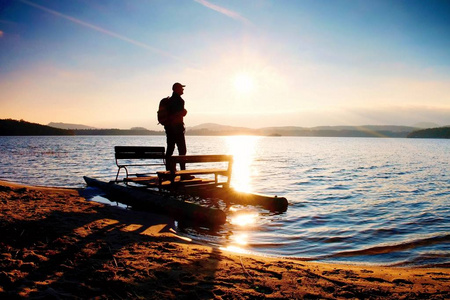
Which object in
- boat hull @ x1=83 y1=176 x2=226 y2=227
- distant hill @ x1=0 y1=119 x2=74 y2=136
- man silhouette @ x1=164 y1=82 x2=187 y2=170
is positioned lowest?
boat hull @ x1=83 y1=176 x2=226 y2=227

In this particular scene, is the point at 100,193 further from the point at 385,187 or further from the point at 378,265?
the point at 385,187

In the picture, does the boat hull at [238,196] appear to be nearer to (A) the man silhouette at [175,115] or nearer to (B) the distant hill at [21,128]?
(A) the man silhouette at [175,115]

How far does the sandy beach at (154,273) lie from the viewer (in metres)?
3.61

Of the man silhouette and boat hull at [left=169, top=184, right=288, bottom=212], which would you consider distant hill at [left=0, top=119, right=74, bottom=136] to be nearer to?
the man silhouette

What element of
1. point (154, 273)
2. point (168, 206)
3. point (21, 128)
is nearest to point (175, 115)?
point (168, 206)

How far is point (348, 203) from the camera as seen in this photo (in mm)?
12531

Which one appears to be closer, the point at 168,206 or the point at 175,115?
the point at 168,206

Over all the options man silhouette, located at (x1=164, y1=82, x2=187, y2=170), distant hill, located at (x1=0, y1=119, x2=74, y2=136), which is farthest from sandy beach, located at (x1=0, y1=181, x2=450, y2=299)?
distant hill, located at (x1=0, y1=119, x2=74, y2=136)

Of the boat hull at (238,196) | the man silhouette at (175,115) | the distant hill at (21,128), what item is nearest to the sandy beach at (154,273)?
the boat hull at (238,196)

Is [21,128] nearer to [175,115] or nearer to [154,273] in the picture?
[175,115]

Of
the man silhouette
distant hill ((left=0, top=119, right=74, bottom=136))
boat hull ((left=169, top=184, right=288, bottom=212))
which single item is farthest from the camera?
distant hill ((left=0, top=119, right=74, bottom=136))

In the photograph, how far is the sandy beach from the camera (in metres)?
3.61

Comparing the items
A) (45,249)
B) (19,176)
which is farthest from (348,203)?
(19,176)

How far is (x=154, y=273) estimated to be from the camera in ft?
13.6
